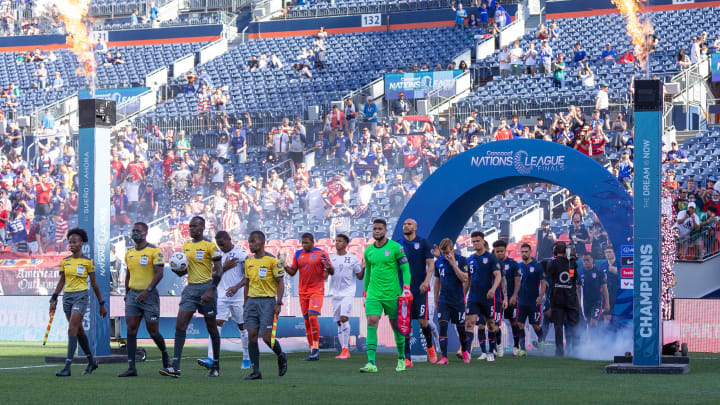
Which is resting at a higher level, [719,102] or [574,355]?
[719,102]

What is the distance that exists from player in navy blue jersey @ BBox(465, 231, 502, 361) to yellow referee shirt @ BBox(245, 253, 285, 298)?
13.8 feet

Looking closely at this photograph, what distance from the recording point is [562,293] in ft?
54.2

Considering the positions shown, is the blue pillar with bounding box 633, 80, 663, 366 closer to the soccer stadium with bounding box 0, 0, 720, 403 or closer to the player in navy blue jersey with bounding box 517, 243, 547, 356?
the soccer stadium with bounding box 0, 0, 720, 403

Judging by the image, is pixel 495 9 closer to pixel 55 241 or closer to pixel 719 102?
pixel 719 102

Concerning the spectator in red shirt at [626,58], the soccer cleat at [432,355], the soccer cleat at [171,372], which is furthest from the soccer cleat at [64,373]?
the spectator in red shirt at [626,58]

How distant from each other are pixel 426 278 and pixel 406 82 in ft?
60.4

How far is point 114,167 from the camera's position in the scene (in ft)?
97.7

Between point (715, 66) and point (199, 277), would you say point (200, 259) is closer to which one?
point (199, 277)

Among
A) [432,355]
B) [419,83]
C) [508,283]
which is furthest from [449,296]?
[419,83]

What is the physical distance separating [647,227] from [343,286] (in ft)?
16.4

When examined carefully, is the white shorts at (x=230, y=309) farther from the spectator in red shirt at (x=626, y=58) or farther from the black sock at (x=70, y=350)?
the spectator in red shirt at (x=626, y=58)

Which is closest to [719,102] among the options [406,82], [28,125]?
[406,82]

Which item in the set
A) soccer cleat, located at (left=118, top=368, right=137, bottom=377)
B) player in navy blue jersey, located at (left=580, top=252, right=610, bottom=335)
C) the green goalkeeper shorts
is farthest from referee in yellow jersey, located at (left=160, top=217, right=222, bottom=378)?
player in navy blue jersey, located at (left=580, top=252, right=610, bottom=335)

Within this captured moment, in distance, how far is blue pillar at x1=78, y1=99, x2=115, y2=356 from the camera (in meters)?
14.4
